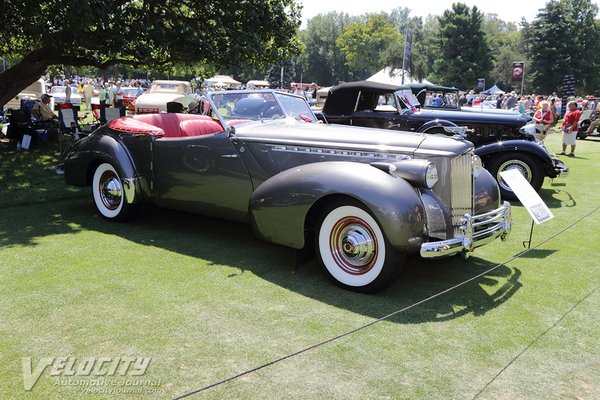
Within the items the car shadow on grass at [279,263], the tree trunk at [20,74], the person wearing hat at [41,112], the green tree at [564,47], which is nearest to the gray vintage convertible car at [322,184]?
the car shadow on grass at [279,263]

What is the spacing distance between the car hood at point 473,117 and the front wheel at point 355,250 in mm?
6562

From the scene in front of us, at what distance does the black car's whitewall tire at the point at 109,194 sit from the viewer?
238 inches

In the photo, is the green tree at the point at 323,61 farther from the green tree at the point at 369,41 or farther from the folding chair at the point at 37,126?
the folding chair at the point at 37,126

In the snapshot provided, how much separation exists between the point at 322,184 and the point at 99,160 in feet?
11.3

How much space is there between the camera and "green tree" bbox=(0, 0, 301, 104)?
30.1 feet

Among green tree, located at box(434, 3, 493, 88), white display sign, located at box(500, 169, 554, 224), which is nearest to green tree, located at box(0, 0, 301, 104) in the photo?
white display sign, located at box(500, 169, 554, 224)

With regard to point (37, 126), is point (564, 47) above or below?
above

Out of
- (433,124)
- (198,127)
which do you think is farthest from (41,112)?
(433,124)

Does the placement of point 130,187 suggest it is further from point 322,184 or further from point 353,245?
point 353,245

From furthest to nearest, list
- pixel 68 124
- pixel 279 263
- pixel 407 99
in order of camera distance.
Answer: pixel 68 124 → pixel 407 99 → pixel 279 263

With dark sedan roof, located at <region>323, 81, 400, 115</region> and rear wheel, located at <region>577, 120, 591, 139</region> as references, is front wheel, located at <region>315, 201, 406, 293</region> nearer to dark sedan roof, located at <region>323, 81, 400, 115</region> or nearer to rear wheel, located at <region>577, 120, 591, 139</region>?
dark sedan roof, located at <region>323, 81, 400, 115</region>

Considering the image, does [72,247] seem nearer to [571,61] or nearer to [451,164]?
[451,164]

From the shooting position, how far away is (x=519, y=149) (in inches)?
329

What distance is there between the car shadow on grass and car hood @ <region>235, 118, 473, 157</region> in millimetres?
1012
